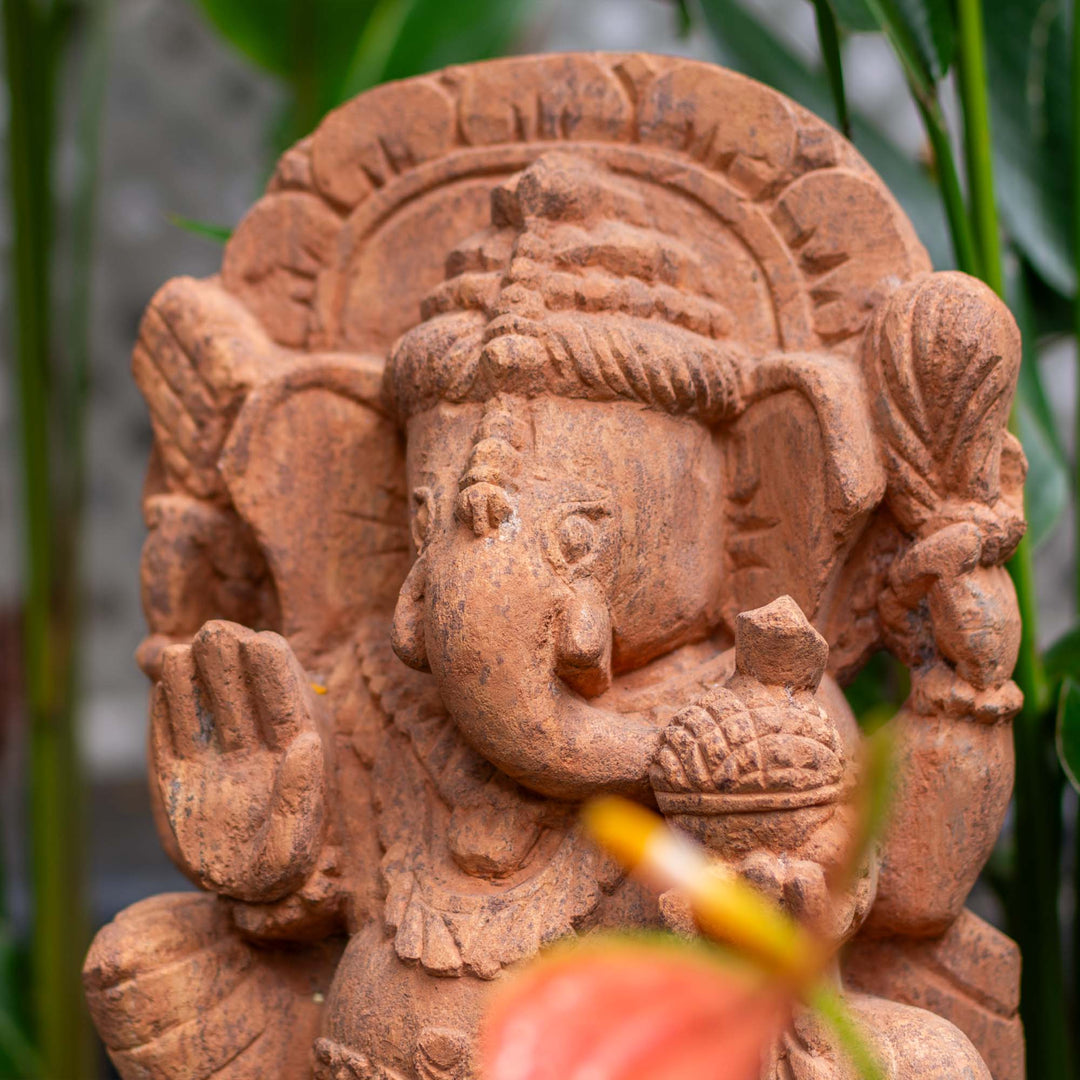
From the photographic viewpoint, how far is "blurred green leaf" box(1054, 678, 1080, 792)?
1339 mm

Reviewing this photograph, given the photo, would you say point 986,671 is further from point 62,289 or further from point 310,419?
point 62,289

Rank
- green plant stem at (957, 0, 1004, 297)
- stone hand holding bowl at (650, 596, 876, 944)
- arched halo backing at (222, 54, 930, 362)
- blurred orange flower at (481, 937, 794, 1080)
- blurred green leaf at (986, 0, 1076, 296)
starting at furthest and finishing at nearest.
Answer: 1. blurred green leaf at (986, 0, 1076, 296)
2. green plant stem at (957, 0, 1004, 297)
3. arched halo backing at (222, 54, 930, 362)
4. stone hand holding bowl at (650, 596, 876, 944)
5. blurred orange flower at (481, 937, 794, 1080)

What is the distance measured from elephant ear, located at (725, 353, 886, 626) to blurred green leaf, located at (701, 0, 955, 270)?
707 millimetres

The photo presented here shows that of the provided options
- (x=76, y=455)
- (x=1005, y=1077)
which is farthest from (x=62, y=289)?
(x=1005, y=1077)

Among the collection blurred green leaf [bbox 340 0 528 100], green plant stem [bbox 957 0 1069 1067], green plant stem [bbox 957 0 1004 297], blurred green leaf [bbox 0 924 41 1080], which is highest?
blurred green leaf [bbox 340 0 528 100]

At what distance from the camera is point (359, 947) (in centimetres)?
112

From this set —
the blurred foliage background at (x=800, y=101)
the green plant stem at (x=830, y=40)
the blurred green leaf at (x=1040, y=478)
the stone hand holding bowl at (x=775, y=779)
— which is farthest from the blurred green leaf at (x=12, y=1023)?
the green plant stem at (x=830, y=40)

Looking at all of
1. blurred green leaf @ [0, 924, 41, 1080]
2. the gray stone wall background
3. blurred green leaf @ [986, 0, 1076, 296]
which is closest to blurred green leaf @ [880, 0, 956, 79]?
blurred green leaf @ [986, 0, 1076, 296]

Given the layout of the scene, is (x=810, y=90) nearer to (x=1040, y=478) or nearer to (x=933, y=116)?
(x=933, y=116)

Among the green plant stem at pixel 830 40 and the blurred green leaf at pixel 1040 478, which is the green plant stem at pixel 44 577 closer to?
the green plant stem at pixel 830 40

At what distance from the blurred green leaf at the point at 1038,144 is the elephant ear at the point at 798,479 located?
2.48 feet

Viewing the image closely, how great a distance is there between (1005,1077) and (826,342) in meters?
0.70

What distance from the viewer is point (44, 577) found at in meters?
2.04

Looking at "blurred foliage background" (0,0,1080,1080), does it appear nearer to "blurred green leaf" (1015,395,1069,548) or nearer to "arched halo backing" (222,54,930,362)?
"blurred green leaf" (1015,395,1069,548)
